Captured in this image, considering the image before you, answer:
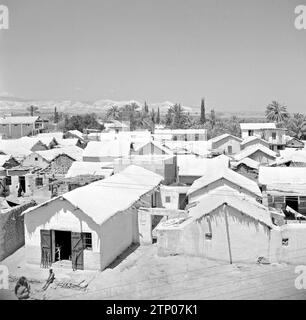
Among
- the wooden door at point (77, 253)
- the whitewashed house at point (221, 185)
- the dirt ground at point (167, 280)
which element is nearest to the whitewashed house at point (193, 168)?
the whitewashed house at point (221, 185)

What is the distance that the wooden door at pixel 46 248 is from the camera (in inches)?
632

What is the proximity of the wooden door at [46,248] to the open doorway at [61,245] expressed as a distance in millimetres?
229

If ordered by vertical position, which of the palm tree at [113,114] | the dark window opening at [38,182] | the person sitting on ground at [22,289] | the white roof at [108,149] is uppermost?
the palm tree at [113,114]

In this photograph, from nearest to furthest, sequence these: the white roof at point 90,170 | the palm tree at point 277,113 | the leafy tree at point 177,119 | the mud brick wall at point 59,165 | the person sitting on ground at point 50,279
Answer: the person sitting on ground at point 50,279, the white roof at point 90,170, the mud brick wall at point 59,165, the palm tree at point 277,113, the leafy tree at point 177,119

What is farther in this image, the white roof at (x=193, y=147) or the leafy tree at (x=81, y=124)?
the leafy tree at (x=81, y=124)

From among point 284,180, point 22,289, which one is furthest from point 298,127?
point 22,289

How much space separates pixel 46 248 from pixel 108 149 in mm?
21744

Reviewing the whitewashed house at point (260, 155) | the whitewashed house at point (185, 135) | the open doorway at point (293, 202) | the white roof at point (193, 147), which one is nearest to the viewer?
the open doorway at point (293, 202)

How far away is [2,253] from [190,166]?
17.3m

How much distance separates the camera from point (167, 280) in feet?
47.9

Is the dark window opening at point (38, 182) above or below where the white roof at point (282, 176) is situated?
below

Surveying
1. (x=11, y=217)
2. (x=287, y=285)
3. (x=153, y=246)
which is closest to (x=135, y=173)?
(x=153, y=246)
